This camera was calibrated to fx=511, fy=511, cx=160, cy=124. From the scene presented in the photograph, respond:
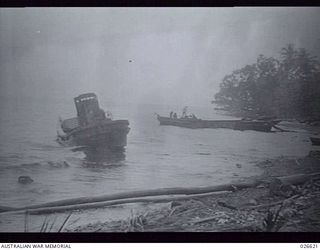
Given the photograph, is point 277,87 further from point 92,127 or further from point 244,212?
point 92,127

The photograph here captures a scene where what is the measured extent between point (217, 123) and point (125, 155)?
22.0 inches

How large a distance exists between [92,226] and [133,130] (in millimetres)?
582

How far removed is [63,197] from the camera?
284 cm

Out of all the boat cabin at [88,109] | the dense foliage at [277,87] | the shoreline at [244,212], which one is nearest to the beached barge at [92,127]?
the boat cabin at [88,109]

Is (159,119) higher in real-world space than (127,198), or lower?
higher

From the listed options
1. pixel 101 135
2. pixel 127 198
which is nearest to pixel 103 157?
pixel 101 135

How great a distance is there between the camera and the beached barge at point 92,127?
2.89 metres

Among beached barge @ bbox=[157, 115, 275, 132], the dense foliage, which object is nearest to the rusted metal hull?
beached barge @ bbox=[157, 115, 275, 132]

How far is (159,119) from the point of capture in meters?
2.94

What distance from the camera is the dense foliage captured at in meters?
2.90

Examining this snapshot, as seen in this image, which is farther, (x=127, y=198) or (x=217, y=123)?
(x=217, y=123)

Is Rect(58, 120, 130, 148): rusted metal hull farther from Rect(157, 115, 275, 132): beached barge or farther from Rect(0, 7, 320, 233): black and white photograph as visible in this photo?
Rect(157, 115, 275, 132): beached barge

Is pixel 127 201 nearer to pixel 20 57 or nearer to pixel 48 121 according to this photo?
pixel 48 121

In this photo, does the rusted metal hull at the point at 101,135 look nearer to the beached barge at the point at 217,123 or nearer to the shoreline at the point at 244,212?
the beached barge at the point at 217,123
